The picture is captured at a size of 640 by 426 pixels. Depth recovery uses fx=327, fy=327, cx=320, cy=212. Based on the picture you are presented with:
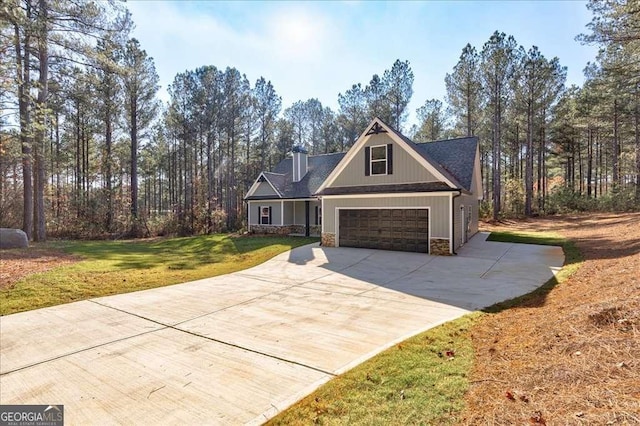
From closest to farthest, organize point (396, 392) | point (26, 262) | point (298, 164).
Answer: point (396, 392) → point (26, 262) → point (298, 164)

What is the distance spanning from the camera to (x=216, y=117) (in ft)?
91.4

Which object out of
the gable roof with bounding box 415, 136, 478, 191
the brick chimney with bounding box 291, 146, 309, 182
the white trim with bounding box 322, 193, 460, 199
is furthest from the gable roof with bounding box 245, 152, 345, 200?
the gable roof with bounding box 415, 136, 478, 191

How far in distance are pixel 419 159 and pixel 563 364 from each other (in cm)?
1150

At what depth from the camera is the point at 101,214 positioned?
995 inches

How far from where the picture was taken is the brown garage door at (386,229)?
13734 mm

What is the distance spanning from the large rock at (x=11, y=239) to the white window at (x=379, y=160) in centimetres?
1633

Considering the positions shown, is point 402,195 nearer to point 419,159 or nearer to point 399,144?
point 419,159

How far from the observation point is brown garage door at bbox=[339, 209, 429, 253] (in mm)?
13734

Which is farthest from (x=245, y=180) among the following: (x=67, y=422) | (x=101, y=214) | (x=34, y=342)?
(x=67, y=422)

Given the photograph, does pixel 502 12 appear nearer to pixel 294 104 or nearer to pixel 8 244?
pixel 8 244

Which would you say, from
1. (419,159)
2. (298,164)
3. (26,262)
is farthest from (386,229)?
(26,262)

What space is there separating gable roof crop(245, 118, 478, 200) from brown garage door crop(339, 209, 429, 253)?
1056mm

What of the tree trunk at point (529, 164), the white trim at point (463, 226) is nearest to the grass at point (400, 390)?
the white trim at point (463, 226)

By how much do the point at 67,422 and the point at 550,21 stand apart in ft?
52.9
